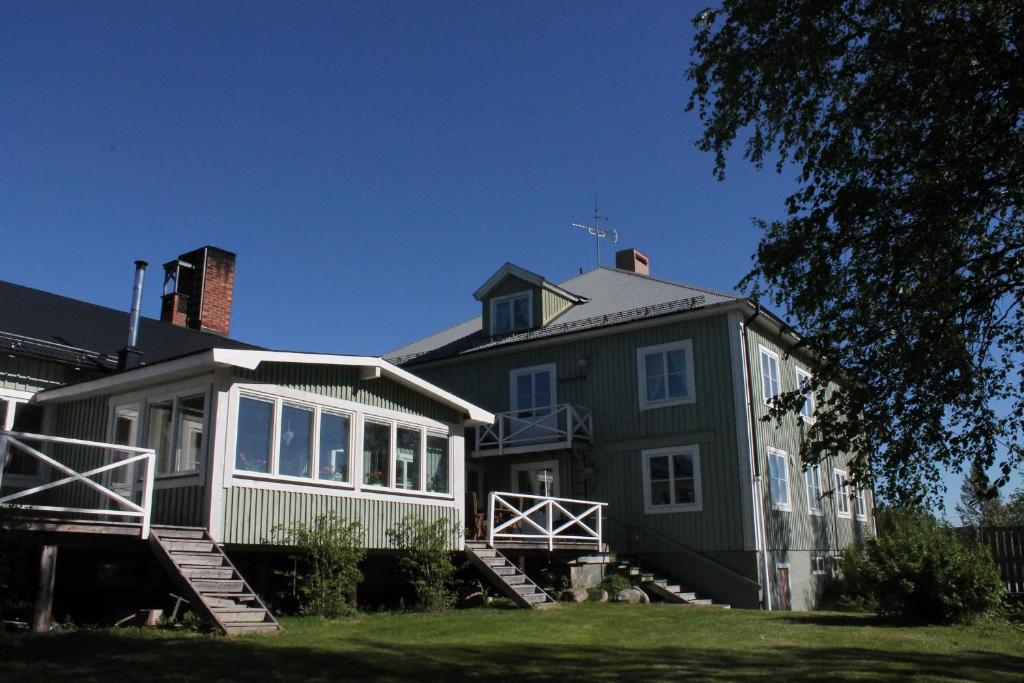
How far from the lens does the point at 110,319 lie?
752 inches

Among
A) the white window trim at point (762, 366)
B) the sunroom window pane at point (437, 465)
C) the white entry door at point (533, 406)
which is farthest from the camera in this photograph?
the white entry door at point (533, 406)

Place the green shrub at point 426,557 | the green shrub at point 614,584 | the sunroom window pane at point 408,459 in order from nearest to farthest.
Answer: the green shrub at point 426,557
the sunroom window pane at point 408,459
the green shrub at point 614,584

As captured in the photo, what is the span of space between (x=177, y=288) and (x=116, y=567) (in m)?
9.59

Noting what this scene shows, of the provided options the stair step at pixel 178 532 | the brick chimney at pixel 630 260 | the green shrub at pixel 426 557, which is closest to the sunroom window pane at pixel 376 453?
the green shrub at pixel 426 557

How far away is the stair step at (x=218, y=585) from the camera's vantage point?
36.7 ft

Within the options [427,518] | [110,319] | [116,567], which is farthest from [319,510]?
[110,319]

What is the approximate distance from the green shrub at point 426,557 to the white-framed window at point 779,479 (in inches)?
342

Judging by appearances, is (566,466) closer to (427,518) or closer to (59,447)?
(427,518)

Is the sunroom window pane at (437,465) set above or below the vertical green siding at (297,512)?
above

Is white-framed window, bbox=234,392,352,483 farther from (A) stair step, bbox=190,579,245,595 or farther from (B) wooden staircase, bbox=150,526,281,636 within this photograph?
(A) stair step, bbox=190,579,245,595

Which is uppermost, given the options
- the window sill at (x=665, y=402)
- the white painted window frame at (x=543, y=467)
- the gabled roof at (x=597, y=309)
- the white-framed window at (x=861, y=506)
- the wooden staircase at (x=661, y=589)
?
the gabled roof at (x=597, y=309)

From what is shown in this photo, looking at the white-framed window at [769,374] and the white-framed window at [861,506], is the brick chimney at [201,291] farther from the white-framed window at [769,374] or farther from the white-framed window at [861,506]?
the white-framed window at [861,506]

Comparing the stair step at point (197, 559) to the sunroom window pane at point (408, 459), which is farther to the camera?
the sunroom window pane at point (408, 459)

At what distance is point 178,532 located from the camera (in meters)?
12.4
